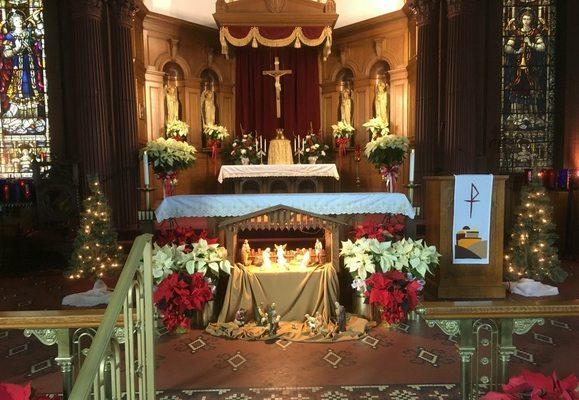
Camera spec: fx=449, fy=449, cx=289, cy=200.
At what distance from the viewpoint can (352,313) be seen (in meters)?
4.91

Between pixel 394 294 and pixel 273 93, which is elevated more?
pixel 273 93

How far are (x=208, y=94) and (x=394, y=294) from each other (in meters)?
8.17

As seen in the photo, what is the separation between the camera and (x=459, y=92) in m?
8.64

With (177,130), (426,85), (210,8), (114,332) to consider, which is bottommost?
(114,332)

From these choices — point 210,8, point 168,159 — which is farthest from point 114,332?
point 210,8

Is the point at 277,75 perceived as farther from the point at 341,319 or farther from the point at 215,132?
the point at 341,319

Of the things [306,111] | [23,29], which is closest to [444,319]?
[306,111]

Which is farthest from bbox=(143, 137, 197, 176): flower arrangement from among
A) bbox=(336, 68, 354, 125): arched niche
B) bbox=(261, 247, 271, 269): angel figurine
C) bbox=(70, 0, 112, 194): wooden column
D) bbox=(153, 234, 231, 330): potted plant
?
bbox=(336, 68, 354, 125): arched niche

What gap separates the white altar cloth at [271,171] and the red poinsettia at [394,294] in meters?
4.53

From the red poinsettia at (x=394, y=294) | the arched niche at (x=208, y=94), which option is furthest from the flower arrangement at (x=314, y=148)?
the red poinsettia at (x=394, y=294)

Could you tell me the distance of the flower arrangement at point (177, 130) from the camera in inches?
388

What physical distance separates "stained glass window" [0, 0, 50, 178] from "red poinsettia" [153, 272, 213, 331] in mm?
6339

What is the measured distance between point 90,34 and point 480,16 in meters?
7.66

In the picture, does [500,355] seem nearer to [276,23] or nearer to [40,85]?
[276,23]
